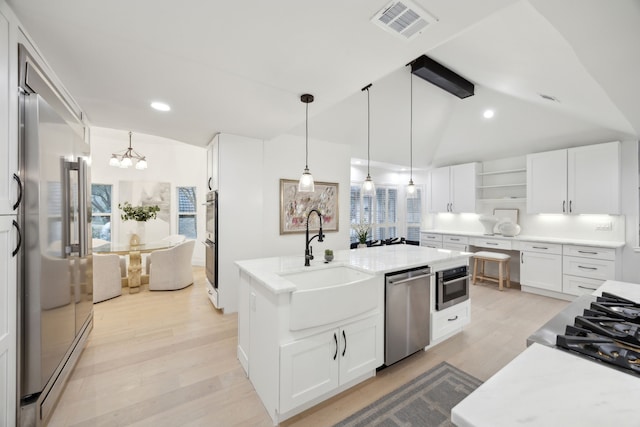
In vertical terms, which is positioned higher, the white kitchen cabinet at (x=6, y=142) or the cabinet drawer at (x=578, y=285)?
the white kitchen cabinet at (x=6, y=142)

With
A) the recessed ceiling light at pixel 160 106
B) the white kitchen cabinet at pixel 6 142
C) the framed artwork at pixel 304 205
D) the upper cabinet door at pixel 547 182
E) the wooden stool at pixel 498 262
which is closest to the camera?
the white kitchen cabinet at pixel 6 142

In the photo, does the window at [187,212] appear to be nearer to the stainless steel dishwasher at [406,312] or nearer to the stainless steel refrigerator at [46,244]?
the stainless steel refrigerator at [46,244]

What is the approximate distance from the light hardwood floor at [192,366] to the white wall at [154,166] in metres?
2.79

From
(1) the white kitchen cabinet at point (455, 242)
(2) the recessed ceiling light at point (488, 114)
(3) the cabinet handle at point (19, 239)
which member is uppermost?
(2) the recessed ceiling light at point (488, 114)

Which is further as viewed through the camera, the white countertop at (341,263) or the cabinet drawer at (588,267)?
the cabinet drawer at (588,267)

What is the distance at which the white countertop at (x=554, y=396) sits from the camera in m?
0.61

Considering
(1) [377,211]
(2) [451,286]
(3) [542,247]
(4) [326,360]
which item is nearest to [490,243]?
(3) [542,247]

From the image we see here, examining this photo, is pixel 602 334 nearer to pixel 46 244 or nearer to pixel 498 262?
pixel 46 244

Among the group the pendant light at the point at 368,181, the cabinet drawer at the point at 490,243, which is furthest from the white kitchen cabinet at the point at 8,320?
the cabinet drawer at the point at 490,243

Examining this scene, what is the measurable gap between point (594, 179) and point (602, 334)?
4.53 meters

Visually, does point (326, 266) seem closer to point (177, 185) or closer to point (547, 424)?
point (547, 424)

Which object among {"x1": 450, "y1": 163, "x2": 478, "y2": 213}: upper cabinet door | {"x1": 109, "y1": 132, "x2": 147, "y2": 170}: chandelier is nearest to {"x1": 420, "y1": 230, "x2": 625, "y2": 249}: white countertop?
{"x1": 450, "y1": 163, "x2": 478, "y2": 213}: upper cabinet door

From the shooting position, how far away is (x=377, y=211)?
7094 mm

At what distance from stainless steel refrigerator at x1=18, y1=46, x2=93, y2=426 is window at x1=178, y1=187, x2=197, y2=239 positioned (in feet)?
14.2
